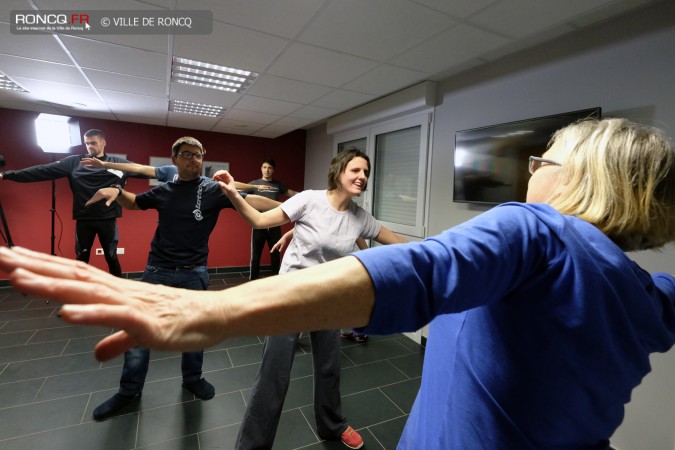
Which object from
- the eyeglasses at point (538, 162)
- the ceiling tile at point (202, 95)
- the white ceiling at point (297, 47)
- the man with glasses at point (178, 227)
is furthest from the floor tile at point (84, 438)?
the ceiling tile at point (202, 95)

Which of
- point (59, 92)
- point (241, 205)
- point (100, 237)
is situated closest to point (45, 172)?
point (100, 237)

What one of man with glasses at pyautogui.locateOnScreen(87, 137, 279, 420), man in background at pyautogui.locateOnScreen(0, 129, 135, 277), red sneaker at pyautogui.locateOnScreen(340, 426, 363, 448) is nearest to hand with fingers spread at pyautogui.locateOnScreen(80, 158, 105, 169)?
man in background at pyautogui.locateOnScreen(0, 129, 135, 277)

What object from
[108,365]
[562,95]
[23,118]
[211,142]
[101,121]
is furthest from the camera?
[211,142]

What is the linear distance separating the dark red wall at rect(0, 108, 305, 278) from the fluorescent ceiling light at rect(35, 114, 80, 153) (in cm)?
50

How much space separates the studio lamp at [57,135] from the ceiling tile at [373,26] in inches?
152

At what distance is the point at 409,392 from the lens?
100 inches

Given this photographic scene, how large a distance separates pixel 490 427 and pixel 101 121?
6.31 meters

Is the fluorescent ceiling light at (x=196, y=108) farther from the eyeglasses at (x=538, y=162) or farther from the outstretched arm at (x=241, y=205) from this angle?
the eyeglasses at (x=538, y=162)

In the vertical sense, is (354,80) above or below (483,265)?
above

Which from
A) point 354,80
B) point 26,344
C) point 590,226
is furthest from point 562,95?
point 26,344

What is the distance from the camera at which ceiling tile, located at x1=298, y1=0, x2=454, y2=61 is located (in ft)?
6.03

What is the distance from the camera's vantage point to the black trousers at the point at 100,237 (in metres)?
3.66

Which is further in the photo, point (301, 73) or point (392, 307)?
point (301, 73)

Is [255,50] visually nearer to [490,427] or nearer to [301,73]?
[301,73]
